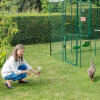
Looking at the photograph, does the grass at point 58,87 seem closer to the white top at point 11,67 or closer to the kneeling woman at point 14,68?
the kneeling woman at point 14,68

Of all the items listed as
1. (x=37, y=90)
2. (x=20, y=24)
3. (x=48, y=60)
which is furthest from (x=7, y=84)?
(x=20, y=24)

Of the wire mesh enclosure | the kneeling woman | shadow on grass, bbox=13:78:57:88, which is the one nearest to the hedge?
the wire mesh enclosure

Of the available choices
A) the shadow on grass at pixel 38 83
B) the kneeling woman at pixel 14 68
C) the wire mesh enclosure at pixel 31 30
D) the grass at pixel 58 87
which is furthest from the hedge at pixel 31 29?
the kneeling woman at pixel 14 68

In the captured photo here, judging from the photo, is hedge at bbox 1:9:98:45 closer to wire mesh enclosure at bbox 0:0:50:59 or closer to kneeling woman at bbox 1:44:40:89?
wire mesh enclosure at bbox 0:0:50:59

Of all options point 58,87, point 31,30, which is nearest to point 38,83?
point 58,87

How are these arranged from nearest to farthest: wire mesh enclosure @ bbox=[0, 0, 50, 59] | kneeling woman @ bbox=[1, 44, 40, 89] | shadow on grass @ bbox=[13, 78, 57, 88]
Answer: kneeling woman @ bbox=[1, 44, 40, 89], shadow on grass @ bbox=[13, 78, 57, 88], wire mesh enclosure @ bbox=[0, 0, 50, 59]

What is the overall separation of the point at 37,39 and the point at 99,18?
4.46 metres

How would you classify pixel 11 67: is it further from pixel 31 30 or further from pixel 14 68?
pixel 31 30

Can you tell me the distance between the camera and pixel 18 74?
4988mm

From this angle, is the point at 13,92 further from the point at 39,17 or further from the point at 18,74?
the point at 39,17

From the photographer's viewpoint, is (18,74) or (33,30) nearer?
(18,74)


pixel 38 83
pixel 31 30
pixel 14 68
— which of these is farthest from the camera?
pixel 31 30

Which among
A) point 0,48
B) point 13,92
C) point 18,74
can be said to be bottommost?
point 13,92

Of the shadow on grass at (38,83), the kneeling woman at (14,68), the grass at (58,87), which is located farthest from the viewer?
the shadow on grass at (38,83)
